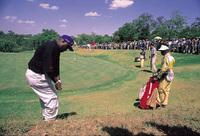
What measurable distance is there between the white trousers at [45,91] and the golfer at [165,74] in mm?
3860

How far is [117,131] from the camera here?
344cm

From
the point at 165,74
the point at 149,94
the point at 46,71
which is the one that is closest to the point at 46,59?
the point at 46,71

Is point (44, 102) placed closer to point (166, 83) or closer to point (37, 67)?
point (37, 67)

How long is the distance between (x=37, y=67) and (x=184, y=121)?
158 inches

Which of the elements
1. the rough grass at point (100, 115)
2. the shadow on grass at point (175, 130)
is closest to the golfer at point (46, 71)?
the rough grass at point (100, 115)

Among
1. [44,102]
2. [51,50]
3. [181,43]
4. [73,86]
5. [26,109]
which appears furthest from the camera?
[181,43]

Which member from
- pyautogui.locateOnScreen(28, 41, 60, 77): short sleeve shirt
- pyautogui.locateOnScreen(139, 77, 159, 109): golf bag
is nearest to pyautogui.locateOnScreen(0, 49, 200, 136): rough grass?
pyautogui.locateOnScreen(139, 77, 159, 109): golf bag

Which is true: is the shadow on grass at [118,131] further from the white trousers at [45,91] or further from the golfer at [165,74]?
the golfer at [165,74]

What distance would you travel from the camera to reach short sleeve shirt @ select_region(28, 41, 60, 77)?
3.66 m

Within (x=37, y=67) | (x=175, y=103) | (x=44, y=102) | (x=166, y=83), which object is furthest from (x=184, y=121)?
(x=37, y=67)

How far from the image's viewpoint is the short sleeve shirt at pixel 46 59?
144 inches

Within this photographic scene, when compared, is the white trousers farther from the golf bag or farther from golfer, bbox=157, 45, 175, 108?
golfer, bbox=157, 45, 175, 108

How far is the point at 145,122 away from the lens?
402 centimetres

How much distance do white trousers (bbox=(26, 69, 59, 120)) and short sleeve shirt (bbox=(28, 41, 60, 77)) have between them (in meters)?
0.15
